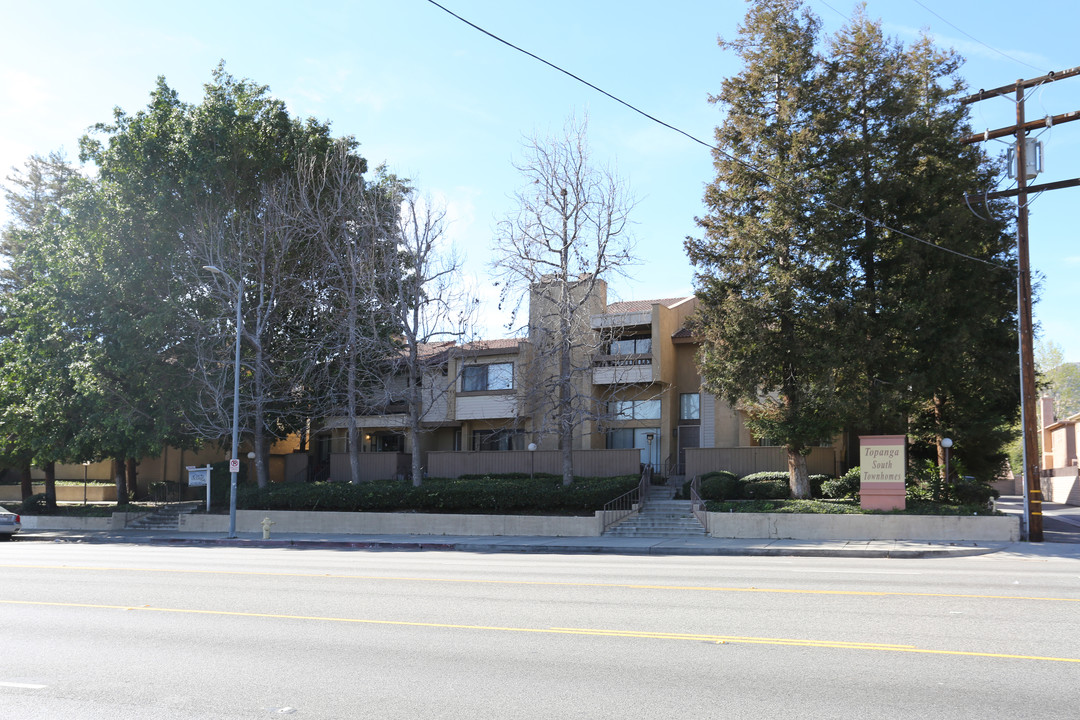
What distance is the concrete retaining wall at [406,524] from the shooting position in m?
26.9

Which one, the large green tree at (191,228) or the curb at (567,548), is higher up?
the large green tree at (191,228)

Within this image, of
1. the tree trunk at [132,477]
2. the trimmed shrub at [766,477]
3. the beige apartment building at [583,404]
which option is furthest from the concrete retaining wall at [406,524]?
the tree trunk at [132,477]

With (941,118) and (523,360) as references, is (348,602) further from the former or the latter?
(523,360)

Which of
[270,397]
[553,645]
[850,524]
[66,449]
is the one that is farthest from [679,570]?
[66,449]

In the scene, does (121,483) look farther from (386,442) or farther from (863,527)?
(863,527)

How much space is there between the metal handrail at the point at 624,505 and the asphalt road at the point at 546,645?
12.8 m

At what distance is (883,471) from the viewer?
23938 millimetres

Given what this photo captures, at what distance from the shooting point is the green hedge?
29.0 metres

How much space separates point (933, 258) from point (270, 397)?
84.6 feet

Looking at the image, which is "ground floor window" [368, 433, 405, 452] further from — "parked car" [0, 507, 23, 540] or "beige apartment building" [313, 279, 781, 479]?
"parked car" [0, 507, 23, 540]

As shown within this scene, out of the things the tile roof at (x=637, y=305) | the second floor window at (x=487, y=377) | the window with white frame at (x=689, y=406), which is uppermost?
the tile roof at (x=637, y=305)

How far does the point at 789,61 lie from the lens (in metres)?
28.1

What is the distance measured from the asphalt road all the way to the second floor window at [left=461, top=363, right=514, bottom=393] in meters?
24.8

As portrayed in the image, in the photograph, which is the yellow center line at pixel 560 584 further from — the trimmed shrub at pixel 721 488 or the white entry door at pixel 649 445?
the white entry door at pixel 649 445
